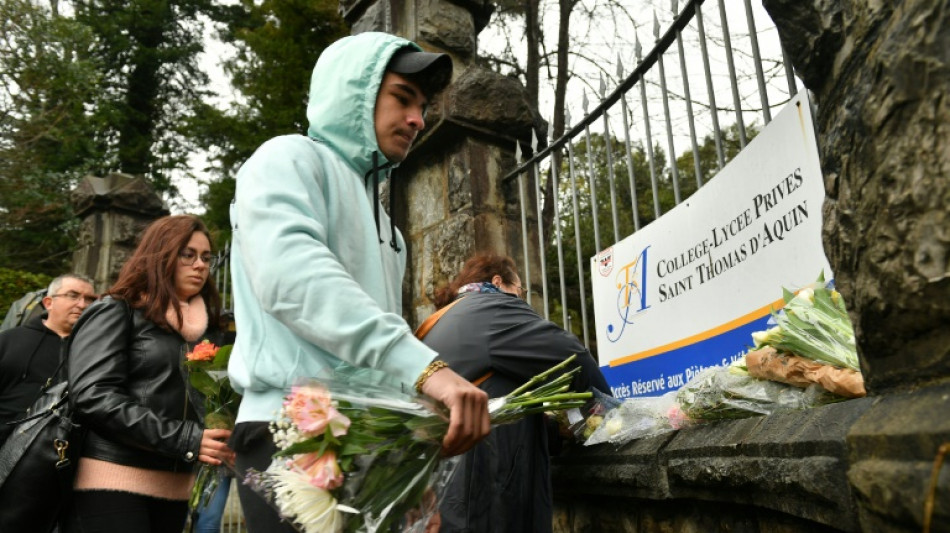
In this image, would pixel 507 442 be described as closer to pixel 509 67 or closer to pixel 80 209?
pixel 80 209

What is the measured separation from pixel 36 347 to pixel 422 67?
3184mm

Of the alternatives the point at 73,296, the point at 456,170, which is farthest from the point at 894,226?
the point at 73,296

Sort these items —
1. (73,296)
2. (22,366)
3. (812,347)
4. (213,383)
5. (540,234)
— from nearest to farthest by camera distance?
(812,347) → (213,383) → (22,366) → (540,234) → (73,296)

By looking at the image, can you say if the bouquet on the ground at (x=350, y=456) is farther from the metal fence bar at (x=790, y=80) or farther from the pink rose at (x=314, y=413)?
the metal fence bar at (x=790, y=80)

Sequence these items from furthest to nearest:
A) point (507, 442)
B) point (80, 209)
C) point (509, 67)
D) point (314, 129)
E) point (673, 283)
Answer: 1. point (509, 67)
2. point (80, 209)
3. point (673, 283)
4. point (507, 442)
5. point (314, 129)

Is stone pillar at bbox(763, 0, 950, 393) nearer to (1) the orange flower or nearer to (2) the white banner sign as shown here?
(2) the white banner sign

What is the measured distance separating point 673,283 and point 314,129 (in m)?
1.73

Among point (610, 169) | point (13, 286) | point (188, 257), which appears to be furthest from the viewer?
point (13, 286)

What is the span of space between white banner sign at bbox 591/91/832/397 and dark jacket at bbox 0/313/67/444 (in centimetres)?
289

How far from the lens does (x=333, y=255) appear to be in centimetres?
150

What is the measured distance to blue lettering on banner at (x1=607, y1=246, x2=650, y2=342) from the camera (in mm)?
3197

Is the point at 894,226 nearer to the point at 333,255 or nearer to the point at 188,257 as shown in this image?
the point at 333,255

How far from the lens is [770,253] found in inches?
94.5

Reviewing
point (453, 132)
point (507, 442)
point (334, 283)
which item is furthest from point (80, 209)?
point (334, 283)
